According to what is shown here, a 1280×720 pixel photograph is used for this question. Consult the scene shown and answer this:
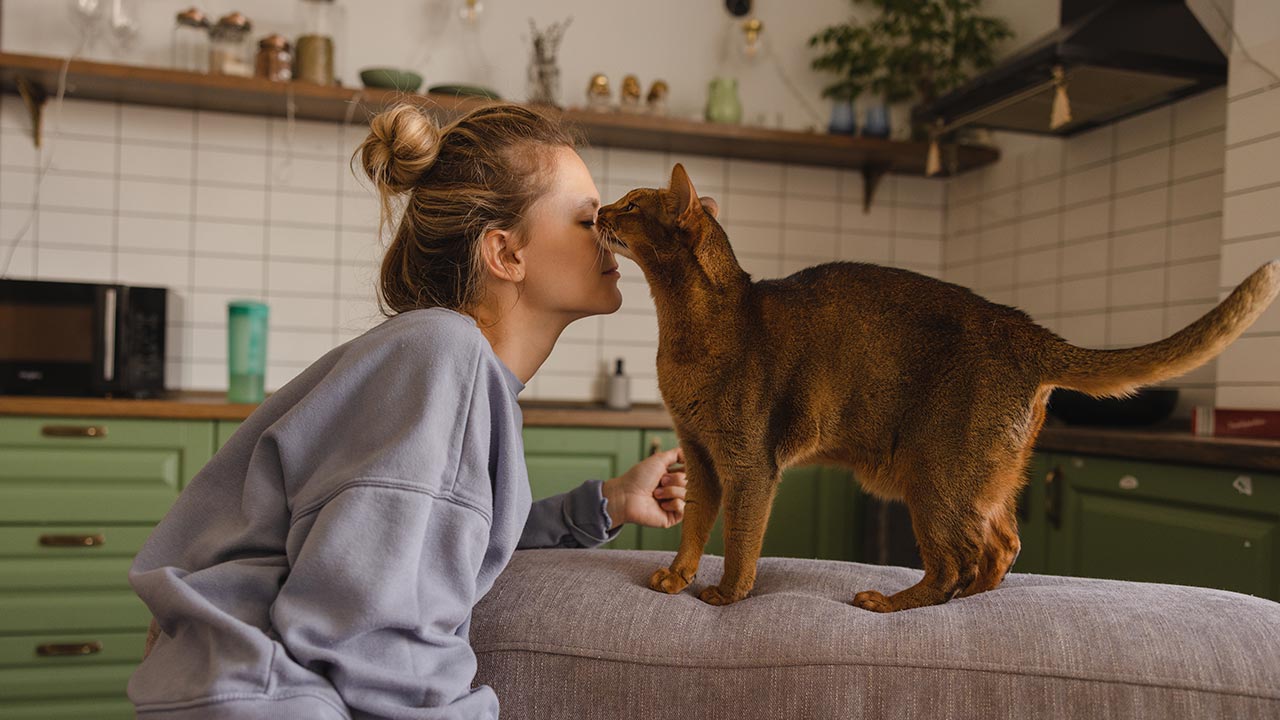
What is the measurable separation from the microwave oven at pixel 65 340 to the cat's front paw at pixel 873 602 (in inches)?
91.0

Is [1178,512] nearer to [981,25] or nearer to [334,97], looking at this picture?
[981,25]

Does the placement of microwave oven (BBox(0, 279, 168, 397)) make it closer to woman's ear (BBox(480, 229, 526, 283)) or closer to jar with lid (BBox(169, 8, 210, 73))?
jar with lid (BBox(169, 8, 210, 73))

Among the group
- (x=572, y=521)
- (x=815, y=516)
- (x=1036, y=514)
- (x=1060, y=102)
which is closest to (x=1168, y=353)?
(x=572, y=521)

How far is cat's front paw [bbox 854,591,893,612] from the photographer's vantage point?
3.01ft

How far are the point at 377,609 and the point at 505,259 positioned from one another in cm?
53

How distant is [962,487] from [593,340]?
98.7 inches

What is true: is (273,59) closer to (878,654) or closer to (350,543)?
(350,543)

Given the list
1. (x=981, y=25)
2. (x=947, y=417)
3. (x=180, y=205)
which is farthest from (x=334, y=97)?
(x=947, y=417)

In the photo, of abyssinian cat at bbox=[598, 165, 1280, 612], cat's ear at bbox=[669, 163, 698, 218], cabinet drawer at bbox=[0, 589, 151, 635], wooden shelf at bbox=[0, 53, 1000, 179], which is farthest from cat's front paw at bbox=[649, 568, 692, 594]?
cabinet drawer at bbox=[0, 589, 151, 635]

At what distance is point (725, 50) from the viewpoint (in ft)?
11.2

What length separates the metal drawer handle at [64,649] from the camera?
237 cm

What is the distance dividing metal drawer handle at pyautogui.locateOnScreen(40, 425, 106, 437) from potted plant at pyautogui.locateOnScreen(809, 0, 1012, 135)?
2548 millimetres

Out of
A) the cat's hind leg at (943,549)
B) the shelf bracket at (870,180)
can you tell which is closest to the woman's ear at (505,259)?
the cat's hind leg at (943,549)

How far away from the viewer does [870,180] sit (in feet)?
11.5
